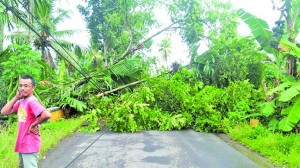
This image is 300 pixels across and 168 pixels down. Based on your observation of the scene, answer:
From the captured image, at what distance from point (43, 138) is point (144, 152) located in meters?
2.41

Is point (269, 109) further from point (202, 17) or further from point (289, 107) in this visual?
point (202, 17)

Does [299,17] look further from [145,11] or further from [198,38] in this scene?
[145,11]

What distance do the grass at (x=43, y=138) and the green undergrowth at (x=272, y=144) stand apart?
4.67 metres

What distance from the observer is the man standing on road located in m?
3.68

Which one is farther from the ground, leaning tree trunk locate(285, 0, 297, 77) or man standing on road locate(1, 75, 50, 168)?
leaning tree trunk locate(285, 0, 297, 77)

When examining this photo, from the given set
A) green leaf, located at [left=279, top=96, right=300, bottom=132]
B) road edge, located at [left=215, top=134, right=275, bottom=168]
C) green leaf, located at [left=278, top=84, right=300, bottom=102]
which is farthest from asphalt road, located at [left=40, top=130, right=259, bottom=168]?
green leaf, located at [left=278, top=84, right=300, bottom=102]

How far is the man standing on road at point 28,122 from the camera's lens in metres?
3.68

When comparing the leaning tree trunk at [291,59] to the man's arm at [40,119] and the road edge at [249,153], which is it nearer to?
the road edge at [249,153]

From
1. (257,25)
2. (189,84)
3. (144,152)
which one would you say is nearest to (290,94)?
(257,25)

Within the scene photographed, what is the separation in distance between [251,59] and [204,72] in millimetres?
2048

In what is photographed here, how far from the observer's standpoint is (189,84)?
45.9 ft

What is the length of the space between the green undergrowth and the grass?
184 inches

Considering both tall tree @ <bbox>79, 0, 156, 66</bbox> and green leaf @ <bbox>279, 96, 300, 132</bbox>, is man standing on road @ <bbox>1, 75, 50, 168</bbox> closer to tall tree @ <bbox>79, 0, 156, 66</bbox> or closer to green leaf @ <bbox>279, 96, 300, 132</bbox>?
green leaf @ <bbox>279, 96, 300, 132</bbox>

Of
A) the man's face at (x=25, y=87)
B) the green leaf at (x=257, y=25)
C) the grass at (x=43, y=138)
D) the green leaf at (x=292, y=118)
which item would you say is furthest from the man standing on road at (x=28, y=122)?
the green leaf at (x=257, y=25)
